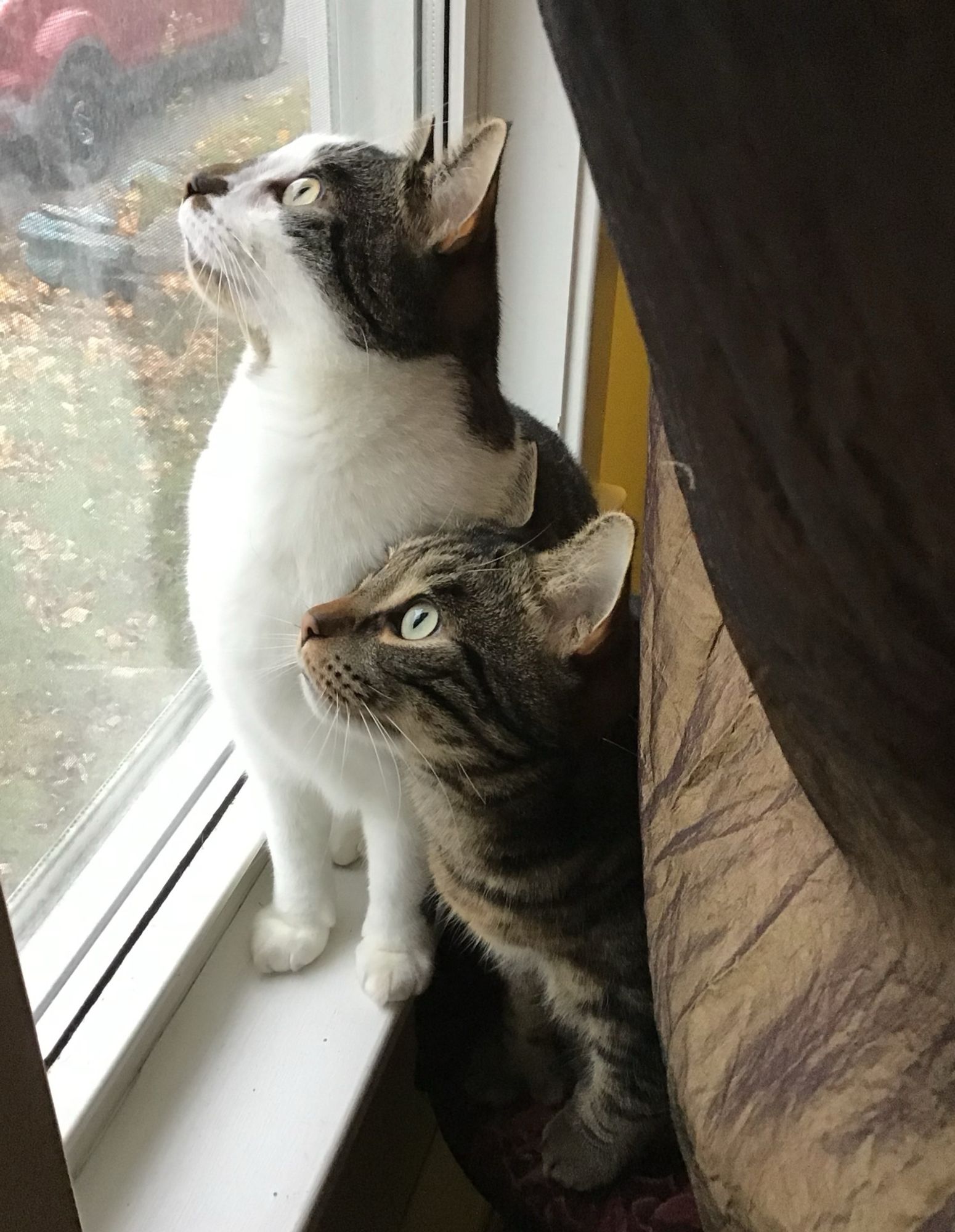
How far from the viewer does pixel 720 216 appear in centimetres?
24

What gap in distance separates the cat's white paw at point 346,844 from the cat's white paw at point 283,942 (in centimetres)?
11

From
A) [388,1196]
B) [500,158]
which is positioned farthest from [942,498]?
[388,1196]

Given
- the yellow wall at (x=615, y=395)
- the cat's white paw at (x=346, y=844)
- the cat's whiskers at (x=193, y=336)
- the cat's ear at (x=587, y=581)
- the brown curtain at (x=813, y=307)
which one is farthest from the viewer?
the yellow wall at (x=615, y=395)

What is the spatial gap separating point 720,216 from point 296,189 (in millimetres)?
529

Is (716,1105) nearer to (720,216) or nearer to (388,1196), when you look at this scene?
(720,216)

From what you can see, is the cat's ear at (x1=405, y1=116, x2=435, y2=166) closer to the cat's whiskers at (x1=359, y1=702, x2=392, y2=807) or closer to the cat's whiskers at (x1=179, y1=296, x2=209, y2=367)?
the cat's whiskers at (x1=179, y1=296, x2=209, y2=367)

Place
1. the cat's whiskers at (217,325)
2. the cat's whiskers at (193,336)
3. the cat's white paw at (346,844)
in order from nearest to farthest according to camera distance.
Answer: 1. the cat's whiskers at (217,325)
2. the cat's whiskers at (193,336)
3. the cat's white paw at (346,844)

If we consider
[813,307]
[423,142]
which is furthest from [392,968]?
[813,307]

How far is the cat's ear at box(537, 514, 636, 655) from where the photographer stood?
0.59 meters

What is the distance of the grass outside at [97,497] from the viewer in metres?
0.72

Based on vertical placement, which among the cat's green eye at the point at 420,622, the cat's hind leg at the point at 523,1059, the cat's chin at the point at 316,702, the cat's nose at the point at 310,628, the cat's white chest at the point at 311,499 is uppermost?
the cat's white chest at the point at 311,499

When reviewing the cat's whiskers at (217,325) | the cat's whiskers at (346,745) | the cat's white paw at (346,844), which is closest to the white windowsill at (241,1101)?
the cat's white paw at (346,844)

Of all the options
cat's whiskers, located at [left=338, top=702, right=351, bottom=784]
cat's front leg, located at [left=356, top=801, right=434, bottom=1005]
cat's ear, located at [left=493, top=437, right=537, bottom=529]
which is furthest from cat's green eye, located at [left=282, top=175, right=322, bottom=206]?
cat's front leg, located at [left=356, top=801, right=434, bottom=1005]

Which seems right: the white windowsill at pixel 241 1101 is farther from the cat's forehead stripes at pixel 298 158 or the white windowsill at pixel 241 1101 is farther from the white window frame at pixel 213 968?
the cat's forehead stripes at pixel 298 158
